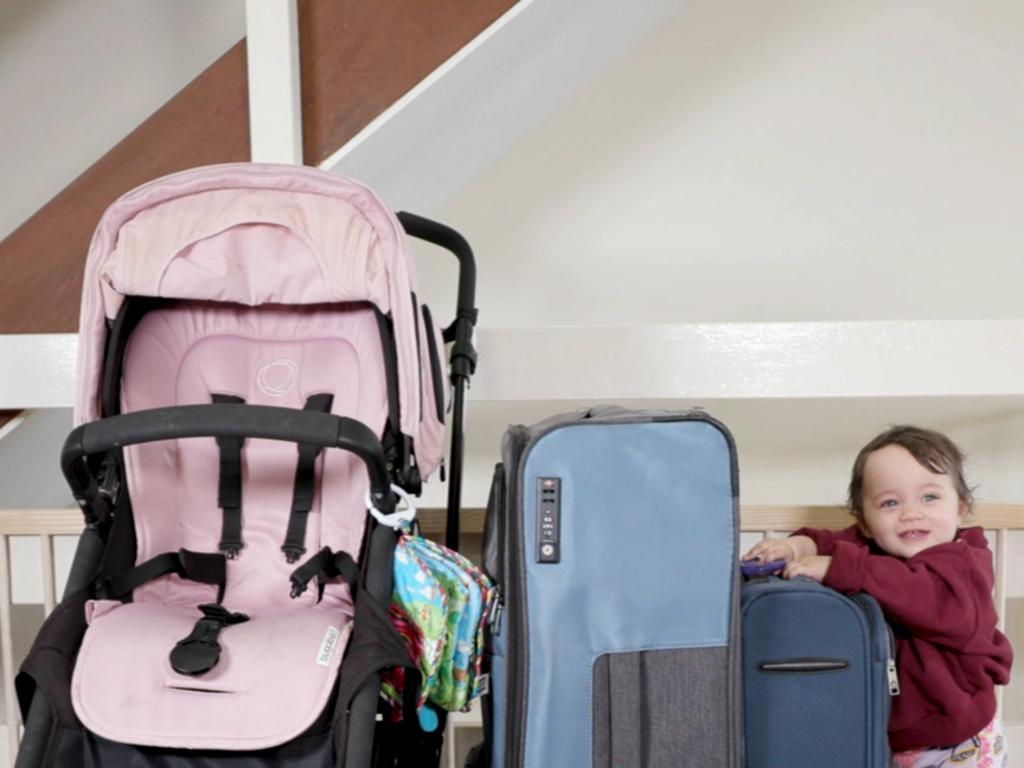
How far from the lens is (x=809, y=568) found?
1.59 meters

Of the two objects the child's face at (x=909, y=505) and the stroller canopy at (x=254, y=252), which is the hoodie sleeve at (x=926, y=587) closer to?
the child's face at (x=909, y=505)

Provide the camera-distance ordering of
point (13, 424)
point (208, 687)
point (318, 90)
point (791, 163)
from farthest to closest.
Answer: point (791, 163) → point (13, 424) → point (318, 90) → point (208, 687)

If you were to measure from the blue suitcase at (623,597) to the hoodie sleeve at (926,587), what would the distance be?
267 mm

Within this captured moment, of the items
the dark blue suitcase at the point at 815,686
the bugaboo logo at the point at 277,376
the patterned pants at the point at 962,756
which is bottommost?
the patterned pants at the point at 962,756

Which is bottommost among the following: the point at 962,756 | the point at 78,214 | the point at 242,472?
the point at 962,756

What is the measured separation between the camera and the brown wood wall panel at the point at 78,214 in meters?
1.93

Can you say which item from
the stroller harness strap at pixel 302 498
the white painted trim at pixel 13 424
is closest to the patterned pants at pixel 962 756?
the stroller harness strap at pixel 302 498

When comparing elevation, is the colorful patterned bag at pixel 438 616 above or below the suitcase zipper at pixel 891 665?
above

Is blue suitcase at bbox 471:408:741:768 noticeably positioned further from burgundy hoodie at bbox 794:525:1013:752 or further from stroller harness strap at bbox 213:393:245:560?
stroller harness strap at bbox 213:393:245:560

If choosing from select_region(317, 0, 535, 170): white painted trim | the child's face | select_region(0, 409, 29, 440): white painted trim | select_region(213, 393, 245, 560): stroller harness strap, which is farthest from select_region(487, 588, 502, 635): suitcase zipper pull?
select_region(0, 409, 29, 440): white painted trim

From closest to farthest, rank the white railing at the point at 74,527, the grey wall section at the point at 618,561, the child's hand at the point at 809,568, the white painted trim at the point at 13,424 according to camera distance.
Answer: the grey wall section at the point at 618,561 → the child's hand at the point at 809,568 → the white railing at the point at 74,527 → the white painted trim at the point at 13,424

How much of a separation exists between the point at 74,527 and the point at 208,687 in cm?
77

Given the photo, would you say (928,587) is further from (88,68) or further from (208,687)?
(88,68)

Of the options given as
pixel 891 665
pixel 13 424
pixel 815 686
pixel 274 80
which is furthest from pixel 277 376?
pixel 891 665
